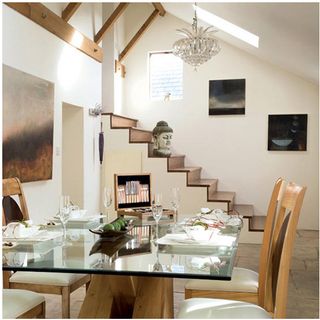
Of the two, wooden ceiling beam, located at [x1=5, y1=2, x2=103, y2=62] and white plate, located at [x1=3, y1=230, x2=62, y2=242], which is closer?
white plate, located at [x1=3, y1=230, x2=62, y2=242]

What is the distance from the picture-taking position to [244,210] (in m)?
5.88

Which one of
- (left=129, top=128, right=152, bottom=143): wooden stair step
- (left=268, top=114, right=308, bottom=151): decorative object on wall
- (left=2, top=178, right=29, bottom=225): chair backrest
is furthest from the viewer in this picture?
(left=268, top=114, right=308, bottom=151): decorative object on wall

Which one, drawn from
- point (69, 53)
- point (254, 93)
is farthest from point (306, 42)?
point (69, 53)

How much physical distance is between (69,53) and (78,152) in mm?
1351

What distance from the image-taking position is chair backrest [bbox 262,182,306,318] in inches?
62.6

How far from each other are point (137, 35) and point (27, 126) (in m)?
3.57

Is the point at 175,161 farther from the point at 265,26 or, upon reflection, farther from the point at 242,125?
the point at 265,26

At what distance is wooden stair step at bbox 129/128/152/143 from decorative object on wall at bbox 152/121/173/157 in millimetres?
304

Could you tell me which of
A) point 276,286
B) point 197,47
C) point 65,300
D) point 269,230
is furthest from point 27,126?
point 276,286

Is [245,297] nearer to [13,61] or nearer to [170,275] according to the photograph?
[170,275]

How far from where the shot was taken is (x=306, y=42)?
13.5ft

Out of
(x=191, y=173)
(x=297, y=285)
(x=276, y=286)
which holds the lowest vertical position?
(x=297, y=285)

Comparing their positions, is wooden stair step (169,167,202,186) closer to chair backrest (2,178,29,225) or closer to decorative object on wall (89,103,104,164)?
decorative object on wall (89,103,104,164)

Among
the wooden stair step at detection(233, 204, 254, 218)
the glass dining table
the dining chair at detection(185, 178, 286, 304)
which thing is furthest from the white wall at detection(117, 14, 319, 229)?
the dining chair at detection(185, 178, 286, 304)
